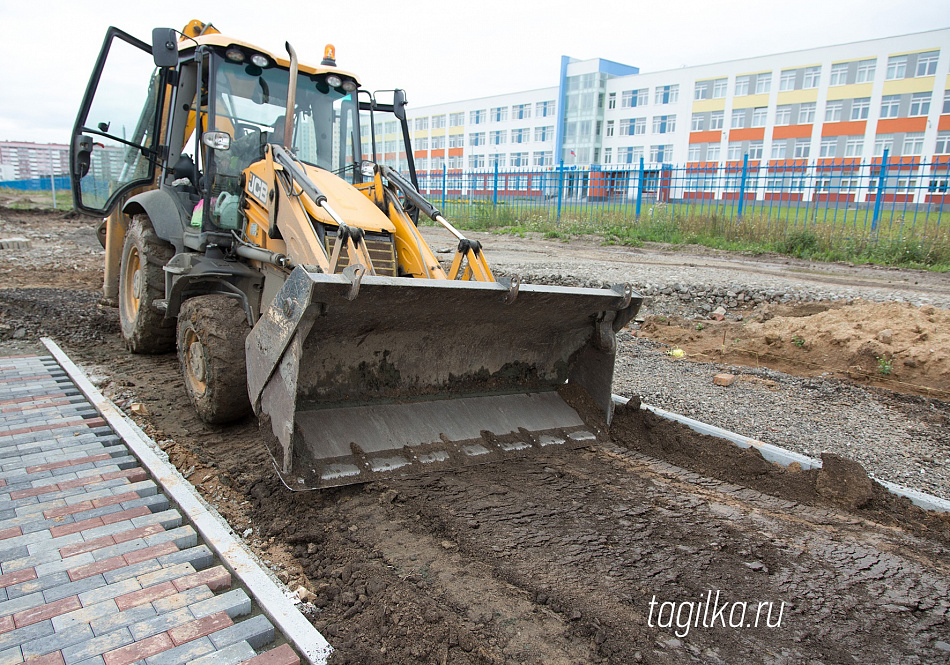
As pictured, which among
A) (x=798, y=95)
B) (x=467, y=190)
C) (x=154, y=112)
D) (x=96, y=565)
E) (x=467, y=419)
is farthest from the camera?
(x=798, y=95)

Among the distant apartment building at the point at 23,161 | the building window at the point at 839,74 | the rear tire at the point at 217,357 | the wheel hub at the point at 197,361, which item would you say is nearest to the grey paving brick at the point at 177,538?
the rear tire at the point at 217,357

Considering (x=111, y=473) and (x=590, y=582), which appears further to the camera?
(x=111, y=473)

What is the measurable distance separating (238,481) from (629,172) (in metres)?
16.5

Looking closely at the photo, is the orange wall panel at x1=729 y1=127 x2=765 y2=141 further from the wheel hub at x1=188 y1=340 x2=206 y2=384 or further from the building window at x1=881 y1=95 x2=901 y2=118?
the wheel hub at x1=188 y1=340 x2=206 y2=384

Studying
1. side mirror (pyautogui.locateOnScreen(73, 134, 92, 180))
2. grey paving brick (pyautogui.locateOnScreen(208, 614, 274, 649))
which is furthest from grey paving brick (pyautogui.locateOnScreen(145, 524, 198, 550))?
side mirror (pyautogui.locateOnScreen(73, 134, 92, 180))

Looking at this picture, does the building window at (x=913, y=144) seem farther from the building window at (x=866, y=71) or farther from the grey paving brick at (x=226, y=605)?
the grey paving brick at (x=226, y=605)

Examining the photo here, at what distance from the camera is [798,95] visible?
40156 mm

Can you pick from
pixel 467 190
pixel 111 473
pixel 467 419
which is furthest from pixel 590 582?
pixel 467 190

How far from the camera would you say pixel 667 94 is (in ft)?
152

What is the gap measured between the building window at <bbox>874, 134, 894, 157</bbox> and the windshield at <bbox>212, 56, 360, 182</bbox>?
40753mm

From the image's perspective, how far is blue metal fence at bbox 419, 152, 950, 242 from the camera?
44.6 feet

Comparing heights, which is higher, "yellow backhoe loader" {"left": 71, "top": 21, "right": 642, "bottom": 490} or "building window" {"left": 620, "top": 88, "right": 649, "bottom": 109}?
"building window" {"left": 620, "top": 88, "right": 649, "bottom": 109}

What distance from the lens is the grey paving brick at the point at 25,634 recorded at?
2.26 m

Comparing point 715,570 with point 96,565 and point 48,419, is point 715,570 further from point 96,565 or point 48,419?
point 48,419
